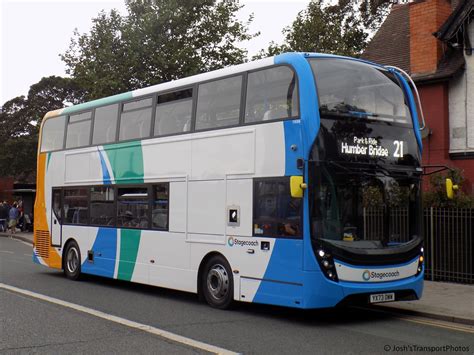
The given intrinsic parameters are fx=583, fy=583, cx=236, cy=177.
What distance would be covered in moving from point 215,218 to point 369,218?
267cm

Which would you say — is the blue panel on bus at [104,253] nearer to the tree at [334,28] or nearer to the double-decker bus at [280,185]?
the double-decker bus at [280,185]

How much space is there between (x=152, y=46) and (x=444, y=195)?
18226 millimetres

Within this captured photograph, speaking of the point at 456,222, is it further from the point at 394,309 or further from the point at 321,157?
the point at 321,157

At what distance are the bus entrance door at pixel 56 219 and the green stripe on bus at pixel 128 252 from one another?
3060 millimetres

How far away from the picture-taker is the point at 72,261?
14.3m

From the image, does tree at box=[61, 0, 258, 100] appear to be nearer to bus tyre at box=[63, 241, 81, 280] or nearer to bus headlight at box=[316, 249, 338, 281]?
bus tyre at box=[63, 241, 81, 280]

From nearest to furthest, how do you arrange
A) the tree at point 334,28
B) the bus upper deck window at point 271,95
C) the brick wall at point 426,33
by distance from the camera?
the bus upper deck window at point 271,95
the brick wall at point 426,33
the tree at point 334,28

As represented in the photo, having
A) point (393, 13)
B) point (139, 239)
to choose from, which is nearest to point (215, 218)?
point (139, 239)

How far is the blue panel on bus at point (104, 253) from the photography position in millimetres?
12727

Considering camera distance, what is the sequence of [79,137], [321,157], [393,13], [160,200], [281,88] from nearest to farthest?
[321,157] → [281,88] → [160,200] → [79,137] → [393,13]

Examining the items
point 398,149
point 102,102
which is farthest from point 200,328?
point 102,102

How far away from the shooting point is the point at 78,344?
7.12 metres

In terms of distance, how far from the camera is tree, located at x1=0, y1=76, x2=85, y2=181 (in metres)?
45.5

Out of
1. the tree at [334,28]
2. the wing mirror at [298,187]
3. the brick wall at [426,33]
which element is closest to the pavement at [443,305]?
the wing mirror at [298,187]
